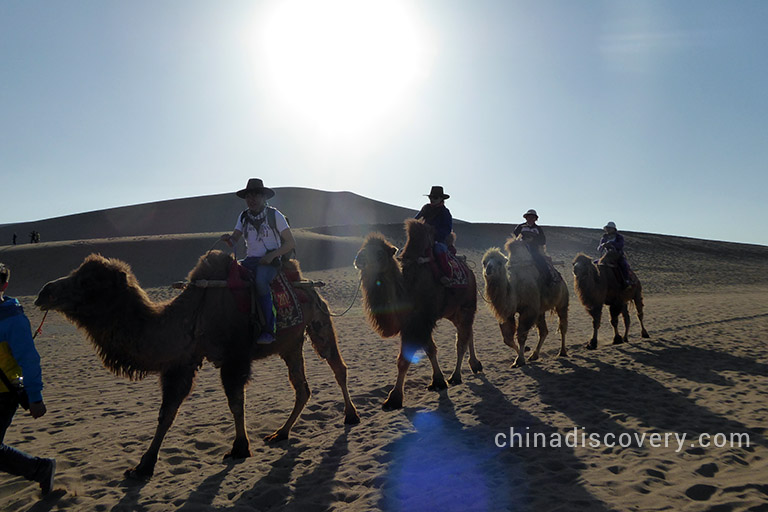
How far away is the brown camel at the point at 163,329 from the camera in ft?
14.9

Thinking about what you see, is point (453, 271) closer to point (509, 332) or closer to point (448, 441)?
point (509, 332)

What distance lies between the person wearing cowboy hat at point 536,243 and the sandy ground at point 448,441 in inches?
72.8

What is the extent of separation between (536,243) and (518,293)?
1.60m

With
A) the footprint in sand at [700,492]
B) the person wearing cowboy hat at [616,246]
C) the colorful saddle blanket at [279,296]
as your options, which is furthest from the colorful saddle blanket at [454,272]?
the person wearing cowboy hat at [616,246]

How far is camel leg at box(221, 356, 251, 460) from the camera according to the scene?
5.23 metres

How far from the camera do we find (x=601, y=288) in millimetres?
11984

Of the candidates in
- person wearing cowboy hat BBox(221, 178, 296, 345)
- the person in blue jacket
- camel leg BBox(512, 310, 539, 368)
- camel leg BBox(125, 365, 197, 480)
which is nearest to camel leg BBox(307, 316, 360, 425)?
person wearing cowboy hat BBox(221, 178, 296, 345)

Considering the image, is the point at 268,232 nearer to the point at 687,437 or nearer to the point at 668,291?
the point at 687,437

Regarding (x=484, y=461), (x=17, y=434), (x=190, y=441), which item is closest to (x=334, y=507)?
(x=484, y=461)

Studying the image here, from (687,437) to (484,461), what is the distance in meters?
2.19

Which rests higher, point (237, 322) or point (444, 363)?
point (237, 322)

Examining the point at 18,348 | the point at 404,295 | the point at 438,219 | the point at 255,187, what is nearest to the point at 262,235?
the point at 255,187

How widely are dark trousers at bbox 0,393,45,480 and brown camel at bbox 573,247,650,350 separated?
10.8 m

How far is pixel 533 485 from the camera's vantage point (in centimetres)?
390
